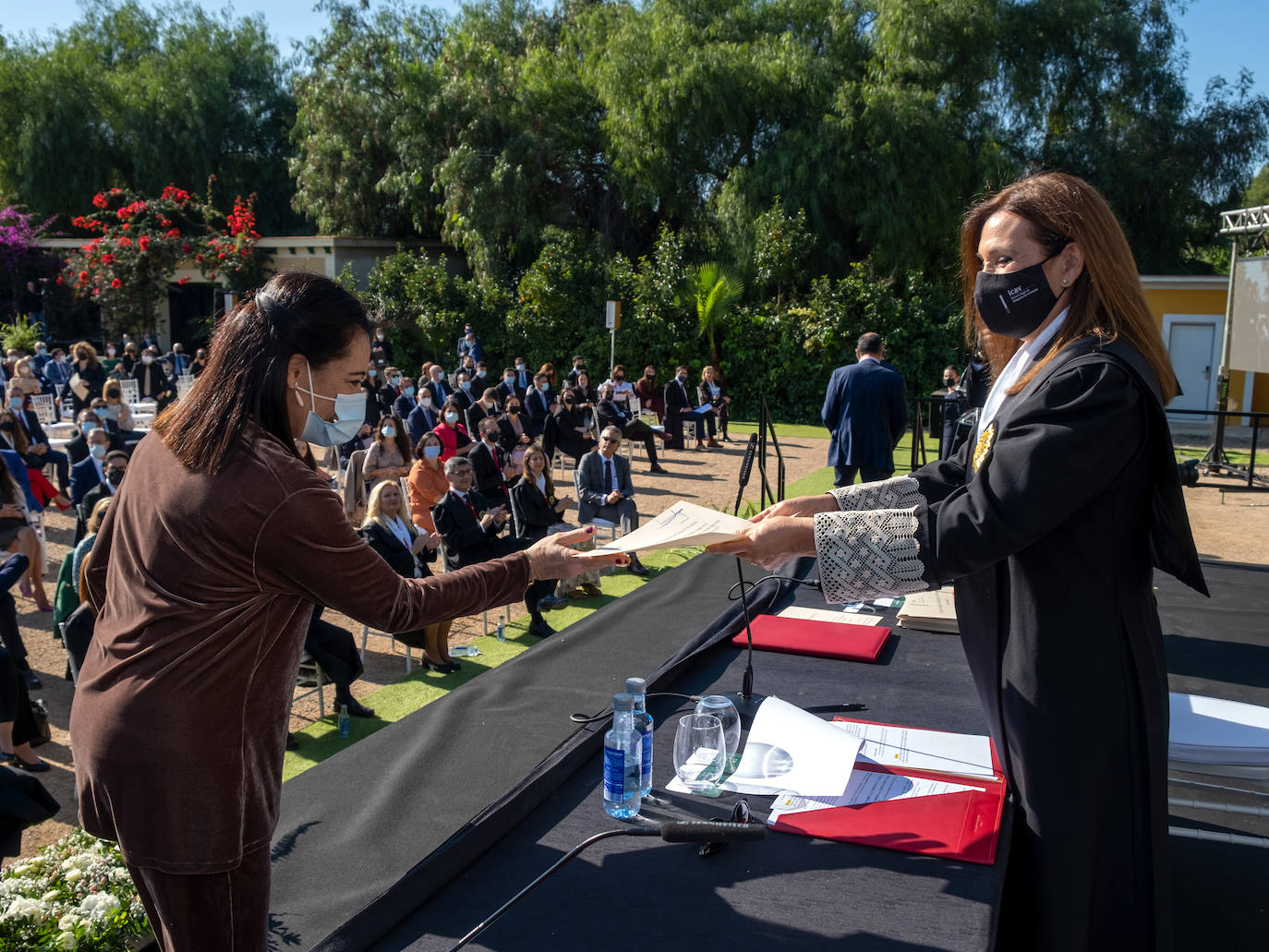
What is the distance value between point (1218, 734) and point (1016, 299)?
60.4 inches

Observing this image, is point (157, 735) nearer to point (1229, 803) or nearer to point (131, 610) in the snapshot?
point (131, 610)

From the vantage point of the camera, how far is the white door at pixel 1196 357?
20297 millimetres

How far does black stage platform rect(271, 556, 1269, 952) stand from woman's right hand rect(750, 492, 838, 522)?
2.09 ft

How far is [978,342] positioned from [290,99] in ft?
121

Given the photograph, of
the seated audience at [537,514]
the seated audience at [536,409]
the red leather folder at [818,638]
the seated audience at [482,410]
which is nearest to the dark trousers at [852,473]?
the seated audience at [537,514]

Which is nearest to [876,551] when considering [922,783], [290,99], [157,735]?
[922,783]

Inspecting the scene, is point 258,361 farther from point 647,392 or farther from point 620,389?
point 647,392

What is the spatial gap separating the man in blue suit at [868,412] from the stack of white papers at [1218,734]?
6.58 meters

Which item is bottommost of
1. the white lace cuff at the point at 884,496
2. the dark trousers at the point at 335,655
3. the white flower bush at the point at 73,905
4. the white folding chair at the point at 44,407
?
the dark trousers at the point at 335,655

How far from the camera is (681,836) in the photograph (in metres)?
2.00

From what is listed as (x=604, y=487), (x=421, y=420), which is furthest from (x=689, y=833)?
(x=421, y=420)

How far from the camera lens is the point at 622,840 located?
2111 millimetres

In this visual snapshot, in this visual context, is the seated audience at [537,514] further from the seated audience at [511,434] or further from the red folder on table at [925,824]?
the red folder on table at [925,824]

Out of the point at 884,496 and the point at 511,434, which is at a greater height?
the point at 884,496
